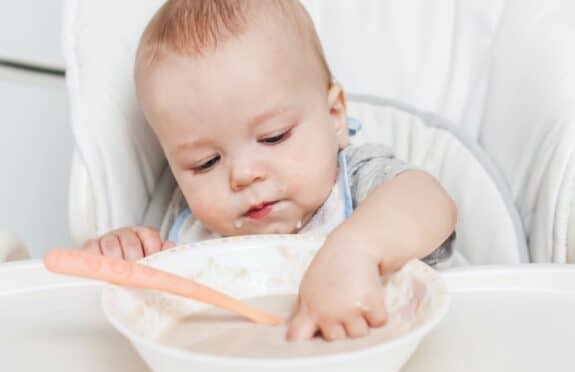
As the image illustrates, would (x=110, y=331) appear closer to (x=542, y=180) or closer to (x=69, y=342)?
(x=69, y=342)

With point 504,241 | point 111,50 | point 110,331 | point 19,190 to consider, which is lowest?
point 19,190

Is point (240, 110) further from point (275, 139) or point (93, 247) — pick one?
point (93, 247)

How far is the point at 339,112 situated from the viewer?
42.3 inches

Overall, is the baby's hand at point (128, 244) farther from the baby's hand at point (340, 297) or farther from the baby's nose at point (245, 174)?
the baby's hand at point (340, 297)

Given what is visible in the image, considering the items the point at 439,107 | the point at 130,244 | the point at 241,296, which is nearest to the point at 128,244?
the point at 130,244

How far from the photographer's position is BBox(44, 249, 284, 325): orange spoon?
60 cm

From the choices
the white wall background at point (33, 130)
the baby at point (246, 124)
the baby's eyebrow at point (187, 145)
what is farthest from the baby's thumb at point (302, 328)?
the white wall background at point (33, 130)

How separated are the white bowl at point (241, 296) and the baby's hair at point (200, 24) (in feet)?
0.97

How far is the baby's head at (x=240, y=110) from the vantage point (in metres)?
0.93

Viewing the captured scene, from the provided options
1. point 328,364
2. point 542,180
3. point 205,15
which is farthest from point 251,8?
point 328,364

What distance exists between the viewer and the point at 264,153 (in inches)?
36.6

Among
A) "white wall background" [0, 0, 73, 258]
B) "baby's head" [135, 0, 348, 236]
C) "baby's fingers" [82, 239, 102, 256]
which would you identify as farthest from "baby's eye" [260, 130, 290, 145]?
"white wall background" [0, 0, 73, 258]

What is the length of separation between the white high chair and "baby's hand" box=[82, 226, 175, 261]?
0.11 meters

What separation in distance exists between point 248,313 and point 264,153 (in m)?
0.29
